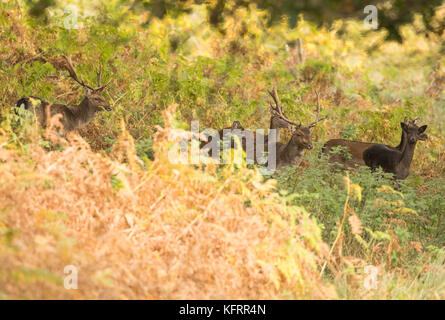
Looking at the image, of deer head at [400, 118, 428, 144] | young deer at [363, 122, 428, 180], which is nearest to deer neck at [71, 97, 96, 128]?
young deer at [363, 122, 428, 180]

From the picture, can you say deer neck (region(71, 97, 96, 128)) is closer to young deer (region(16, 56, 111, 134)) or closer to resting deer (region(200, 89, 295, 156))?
young deer (region(16, 56, 111, 134))

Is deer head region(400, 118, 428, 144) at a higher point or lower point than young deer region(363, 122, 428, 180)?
higher

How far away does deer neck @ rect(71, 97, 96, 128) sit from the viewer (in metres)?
10.0

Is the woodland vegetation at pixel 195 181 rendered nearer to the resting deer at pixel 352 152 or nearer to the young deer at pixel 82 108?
the young deer at pixel 82 108

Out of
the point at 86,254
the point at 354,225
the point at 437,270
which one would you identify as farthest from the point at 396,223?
the point at 86,254

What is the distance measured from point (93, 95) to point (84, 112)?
36 centimetres

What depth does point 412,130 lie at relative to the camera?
8.71 meters

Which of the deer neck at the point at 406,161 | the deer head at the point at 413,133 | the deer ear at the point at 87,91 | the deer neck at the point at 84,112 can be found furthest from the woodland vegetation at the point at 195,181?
the deer head at the point at 413,133

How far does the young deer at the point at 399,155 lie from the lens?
870 centimetres

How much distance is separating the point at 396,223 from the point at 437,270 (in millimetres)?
974

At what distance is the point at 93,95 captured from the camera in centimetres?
1029

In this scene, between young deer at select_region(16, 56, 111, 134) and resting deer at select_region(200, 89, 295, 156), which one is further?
young deer at select_region(16, 56, 111, 134)

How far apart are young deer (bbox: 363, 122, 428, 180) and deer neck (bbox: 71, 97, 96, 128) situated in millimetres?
4833

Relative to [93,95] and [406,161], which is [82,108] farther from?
[406,161]
